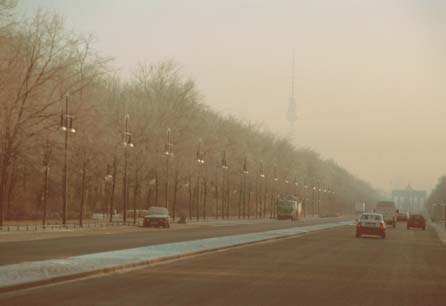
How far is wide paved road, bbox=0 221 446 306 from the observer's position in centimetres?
1761

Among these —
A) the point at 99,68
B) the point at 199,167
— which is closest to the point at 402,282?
the point at 99,68

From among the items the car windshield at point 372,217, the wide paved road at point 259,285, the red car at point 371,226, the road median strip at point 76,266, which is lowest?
the wide paved road at point 259,285

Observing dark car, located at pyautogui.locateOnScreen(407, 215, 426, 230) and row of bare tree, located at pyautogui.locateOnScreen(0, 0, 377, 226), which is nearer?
row of bare tree, located at pyautogui.locateOnScreen(0, 0, 377, 226)

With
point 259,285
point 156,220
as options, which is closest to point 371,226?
point 156,220

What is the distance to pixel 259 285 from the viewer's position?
21469 mm

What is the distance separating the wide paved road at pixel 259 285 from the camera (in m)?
17.6

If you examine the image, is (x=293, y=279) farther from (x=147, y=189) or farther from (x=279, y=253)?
(x=147, y=189)

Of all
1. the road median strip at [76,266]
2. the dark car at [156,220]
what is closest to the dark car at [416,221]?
the dark car at [156,220]

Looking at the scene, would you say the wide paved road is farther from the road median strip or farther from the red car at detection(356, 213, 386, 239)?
the red car at detection(356, 213, 386, 239)

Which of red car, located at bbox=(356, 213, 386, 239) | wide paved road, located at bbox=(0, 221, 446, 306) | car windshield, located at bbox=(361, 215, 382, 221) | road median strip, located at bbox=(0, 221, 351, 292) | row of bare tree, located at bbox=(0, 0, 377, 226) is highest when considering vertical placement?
row of bare tree, located at bbox=(0, 0, 377, 226)

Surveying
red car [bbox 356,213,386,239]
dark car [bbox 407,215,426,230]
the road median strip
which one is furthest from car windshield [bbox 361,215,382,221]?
dark car [bbox 407,215,426,230]

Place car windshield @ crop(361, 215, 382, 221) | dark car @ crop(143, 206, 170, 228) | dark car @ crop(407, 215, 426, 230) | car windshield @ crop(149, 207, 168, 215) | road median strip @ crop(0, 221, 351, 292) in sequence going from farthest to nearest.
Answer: dark car @ crop(407, 215, 426, 230) < car windshield @ crop(149, 207, 168, 215) < dark car @ crop(143, 206, 170, 228) < car windshield @ crop(361, 215, 382, 221) < road median strip @ crop(0, 221, 351, 292)

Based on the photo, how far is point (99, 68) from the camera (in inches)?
2842

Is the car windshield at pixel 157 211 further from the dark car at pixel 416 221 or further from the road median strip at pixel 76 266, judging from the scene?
the road median strip at pixel 76 266
